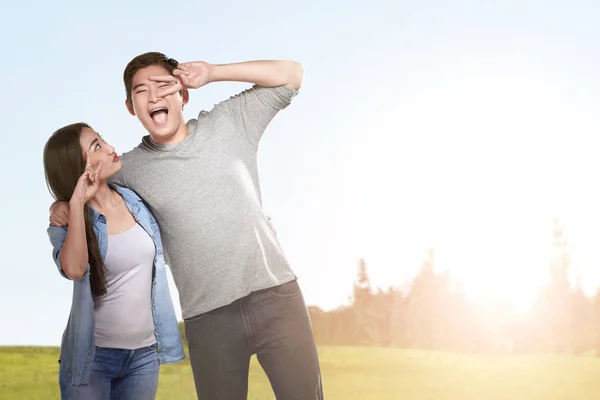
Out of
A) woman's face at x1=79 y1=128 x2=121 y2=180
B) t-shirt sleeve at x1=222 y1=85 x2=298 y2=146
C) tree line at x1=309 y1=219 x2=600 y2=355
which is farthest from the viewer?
tree line at x1=309 y1=219 x2=600 y2=355

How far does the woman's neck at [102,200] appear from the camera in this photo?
2.72 metres

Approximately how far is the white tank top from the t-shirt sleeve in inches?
22.0

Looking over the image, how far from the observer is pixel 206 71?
8.97 ft

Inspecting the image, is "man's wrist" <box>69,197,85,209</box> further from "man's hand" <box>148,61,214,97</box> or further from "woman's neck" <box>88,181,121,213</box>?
"man's hand" <box>148,61,214,97</box>

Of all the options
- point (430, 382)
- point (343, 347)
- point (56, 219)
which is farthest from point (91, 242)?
point (343, 347)

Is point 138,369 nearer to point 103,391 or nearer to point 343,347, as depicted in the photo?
point 103,391

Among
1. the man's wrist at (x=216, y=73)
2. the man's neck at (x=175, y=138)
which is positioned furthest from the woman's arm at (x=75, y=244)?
the man's wrist at (x=216, y=73)

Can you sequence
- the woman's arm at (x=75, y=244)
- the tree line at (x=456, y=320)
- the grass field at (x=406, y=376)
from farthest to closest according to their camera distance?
the tree line at (x=456, y=320)
the grass field at (x=406, y=376)
the woman's arm at (x=75, y=244)

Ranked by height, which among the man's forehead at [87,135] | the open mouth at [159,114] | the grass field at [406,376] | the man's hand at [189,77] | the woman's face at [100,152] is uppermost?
the man's hand at [189,77]

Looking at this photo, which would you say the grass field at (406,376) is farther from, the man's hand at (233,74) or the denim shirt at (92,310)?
the man's hand at (233,74)

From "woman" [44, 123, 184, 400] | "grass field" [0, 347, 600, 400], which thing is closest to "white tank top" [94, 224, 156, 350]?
"woman" [44, 123, 184, 400]

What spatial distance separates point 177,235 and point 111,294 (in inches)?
12.0

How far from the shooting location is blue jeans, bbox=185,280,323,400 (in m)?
2.72

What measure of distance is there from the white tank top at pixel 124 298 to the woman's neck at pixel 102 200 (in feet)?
0.39
